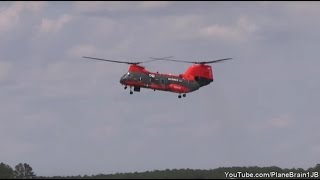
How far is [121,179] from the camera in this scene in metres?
196

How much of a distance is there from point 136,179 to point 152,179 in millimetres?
4100

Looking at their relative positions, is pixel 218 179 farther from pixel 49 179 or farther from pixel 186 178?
pixel 49 179

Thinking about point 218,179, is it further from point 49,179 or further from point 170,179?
point 49,179

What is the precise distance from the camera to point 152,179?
19575cm

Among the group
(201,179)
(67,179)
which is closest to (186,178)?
(201,179)

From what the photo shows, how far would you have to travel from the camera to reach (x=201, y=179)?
193m

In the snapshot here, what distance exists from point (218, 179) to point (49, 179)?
2592cm

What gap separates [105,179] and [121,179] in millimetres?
4459

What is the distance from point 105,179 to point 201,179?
1589cm

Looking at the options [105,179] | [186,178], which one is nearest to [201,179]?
[186,178]

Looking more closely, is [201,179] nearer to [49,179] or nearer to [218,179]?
[218,179]

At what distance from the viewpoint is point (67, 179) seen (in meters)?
198

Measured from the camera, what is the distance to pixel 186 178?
195 meters

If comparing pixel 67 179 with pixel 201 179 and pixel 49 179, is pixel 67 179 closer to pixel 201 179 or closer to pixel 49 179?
pixel 49 179
